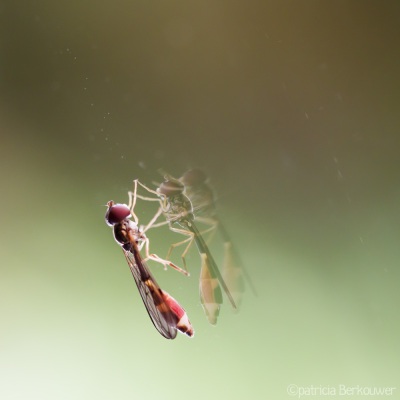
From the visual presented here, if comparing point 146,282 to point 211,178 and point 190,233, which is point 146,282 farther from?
point 211,178

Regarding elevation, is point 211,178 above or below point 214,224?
above

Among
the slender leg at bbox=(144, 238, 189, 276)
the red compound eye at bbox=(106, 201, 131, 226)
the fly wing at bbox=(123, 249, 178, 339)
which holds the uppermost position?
the red compound eye at bbox=(106, 201, 131, 226)

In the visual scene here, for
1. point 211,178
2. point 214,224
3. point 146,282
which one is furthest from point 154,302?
point 211,178

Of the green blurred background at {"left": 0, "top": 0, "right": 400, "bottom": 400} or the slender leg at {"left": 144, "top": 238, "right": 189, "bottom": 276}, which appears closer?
the slender leg at {"left": 144, "top": 238, "right": 189, "bottom": 276}

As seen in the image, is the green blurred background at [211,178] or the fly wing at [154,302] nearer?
the fly wing at [154,302]

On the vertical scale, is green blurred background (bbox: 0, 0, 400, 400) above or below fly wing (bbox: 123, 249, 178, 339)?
above

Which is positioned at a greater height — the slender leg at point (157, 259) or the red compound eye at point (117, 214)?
the red compound eye at point (117, 214)
